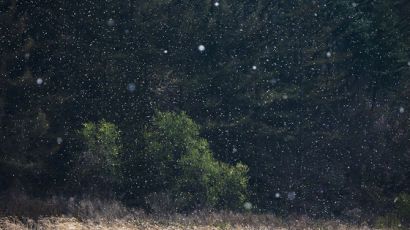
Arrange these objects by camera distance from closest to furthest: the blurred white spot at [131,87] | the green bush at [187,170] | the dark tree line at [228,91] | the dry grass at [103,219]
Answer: the dry grass at [103,219] → the green bush at [187,170] → the dark tree line at [228,91] → the blurred white spot at [131,87]

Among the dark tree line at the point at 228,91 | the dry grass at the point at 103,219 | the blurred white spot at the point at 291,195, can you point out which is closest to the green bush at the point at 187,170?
the dark tree line at the point at 228,91

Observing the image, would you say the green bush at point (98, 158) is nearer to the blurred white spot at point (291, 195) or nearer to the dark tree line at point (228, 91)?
the dark tree line at point (228, 91)

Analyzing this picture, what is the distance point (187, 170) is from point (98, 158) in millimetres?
3011

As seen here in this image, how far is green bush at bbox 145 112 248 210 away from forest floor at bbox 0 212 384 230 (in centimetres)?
97

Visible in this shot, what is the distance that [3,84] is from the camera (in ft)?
45.9

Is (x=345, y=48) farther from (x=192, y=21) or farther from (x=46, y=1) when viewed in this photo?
(x=46, y=1)

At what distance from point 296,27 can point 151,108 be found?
819 cm

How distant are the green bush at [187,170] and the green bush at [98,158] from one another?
1.39m

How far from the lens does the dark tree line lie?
566 inches

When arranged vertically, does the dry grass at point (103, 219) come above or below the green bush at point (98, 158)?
below

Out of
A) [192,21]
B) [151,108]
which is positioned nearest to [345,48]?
[192,21]

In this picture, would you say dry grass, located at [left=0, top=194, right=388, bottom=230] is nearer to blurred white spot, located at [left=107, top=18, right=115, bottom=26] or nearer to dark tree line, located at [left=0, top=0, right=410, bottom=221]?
dark tree line, located at [left=0, top=0, right=410, bottom=221]

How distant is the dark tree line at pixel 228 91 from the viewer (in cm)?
1438

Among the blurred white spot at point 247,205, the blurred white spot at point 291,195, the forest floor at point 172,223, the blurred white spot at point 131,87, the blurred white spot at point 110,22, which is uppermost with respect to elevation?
the blurred white spot at point 110,22
